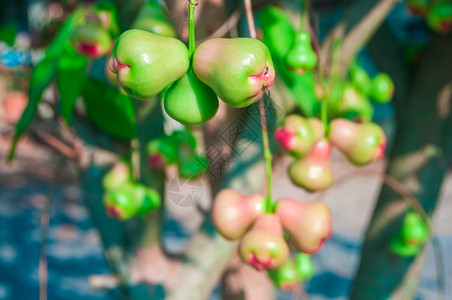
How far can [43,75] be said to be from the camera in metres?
0.63

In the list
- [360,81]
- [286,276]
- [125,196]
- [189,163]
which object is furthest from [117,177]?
[360,81]

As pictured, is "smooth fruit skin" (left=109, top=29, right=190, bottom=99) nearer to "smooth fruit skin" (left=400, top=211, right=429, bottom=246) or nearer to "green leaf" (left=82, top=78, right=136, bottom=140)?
"green leaf" (left=82, top=78, right=136, bottom=140)

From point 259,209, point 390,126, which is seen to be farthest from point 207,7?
point 390,126

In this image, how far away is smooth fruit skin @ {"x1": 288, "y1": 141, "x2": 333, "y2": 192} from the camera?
0.62 m

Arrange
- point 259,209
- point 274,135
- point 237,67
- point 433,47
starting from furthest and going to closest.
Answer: point 433,47, point 274,135, point 259,209, point 237,67

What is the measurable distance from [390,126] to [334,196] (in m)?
0.87

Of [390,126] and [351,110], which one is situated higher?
[351,110]

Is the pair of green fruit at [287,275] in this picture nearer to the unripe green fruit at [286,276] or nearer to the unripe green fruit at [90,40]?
the unripe green fruit at [286,276]

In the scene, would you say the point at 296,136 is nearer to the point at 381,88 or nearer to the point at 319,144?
the point at 319,144

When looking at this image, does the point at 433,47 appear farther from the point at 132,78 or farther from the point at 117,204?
the point at 132,78

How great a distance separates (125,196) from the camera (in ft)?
2.51

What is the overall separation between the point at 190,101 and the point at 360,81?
1.86 ft

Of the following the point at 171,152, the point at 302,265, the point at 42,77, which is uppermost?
the point at 42,77

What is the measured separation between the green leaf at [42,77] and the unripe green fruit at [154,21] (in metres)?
0.12
